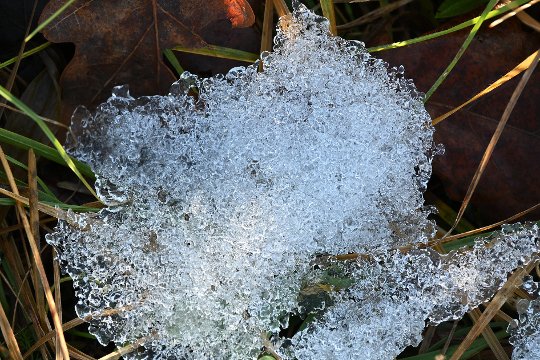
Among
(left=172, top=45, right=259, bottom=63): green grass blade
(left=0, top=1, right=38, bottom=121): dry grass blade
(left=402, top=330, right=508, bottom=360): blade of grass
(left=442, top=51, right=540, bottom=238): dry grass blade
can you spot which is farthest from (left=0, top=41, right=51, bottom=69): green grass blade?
(left=402, top=330, right=508, bottom=360): blade of grass

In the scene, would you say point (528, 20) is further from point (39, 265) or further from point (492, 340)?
point (39, 265)

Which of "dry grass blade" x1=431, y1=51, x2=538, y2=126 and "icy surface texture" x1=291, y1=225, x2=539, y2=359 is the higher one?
"dry grass blade" x1=431, y1=51, x2=538, y2=126

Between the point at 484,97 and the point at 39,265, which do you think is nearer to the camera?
the point at 39,265

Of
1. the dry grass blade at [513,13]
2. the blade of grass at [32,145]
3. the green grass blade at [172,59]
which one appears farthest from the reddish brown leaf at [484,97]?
the blade of grass at [32,145]

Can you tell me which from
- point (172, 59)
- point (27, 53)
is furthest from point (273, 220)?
point (27, 53)

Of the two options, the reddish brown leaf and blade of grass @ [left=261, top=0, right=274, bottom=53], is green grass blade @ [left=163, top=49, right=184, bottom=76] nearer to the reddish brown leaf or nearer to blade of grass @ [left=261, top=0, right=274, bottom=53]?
blade of grass @ [left=261, top=0, right=274, bottom=53]
